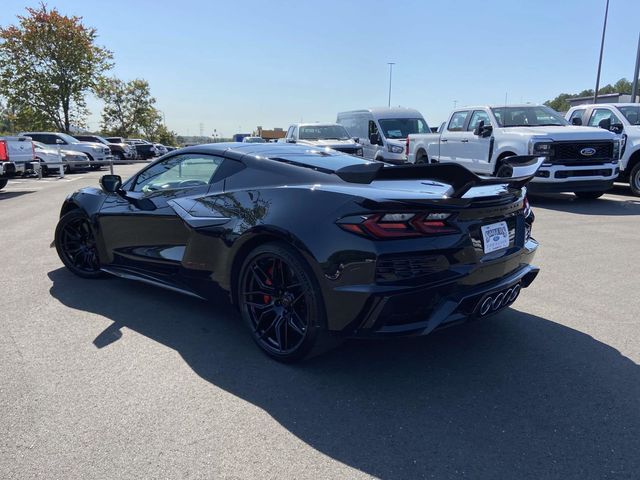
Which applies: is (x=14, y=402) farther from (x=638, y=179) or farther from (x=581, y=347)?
(x=638, y=179)

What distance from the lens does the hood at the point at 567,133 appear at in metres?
9.57

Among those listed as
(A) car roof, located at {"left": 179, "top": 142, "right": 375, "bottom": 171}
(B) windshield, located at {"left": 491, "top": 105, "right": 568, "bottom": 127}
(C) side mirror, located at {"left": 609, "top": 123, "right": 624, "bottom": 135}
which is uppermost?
(B) windshield, located at {"left": 491, "top": 105, "right": 568, "bottom": 127}

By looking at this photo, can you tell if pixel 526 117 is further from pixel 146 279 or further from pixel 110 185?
pixel 146 279

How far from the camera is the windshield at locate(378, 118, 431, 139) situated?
16906 mm

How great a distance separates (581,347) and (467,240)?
1.35m

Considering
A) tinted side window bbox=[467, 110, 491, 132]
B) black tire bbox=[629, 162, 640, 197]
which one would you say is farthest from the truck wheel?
black tire bbox=[629, 162, 640, 197]

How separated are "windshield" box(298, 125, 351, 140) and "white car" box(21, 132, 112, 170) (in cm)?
1160

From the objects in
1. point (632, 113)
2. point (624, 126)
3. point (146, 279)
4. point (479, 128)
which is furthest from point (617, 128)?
point (146, 279)

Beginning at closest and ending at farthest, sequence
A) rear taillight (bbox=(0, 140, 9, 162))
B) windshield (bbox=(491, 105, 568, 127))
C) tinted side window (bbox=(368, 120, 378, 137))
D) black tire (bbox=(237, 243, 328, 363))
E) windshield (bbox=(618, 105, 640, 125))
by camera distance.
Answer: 1. black tire (bbox=(237, 243, 328, 363))
2. windshield (bbox=(491, 105, 568, 127))
3. windshield (bbox=(618, 105, 640, 125))
4. rear taillight (bbox=(0, 140, 9, 162))
5. tinted side window (bbox=(368, 120, 378, 137))

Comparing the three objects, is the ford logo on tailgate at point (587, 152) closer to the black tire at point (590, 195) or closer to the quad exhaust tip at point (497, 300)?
the black tire at point (590, 195)

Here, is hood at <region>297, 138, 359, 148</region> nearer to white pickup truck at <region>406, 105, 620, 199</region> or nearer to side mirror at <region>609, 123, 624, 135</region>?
white pickup truck at <region>406, 105, 620, 199</region>

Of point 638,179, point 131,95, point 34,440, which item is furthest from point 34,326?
point 131,95

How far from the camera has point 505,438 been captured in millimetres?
2457

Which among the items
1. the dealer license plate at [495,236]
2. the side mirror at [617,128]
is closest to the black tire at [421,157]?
the side mirror at [617,128]
